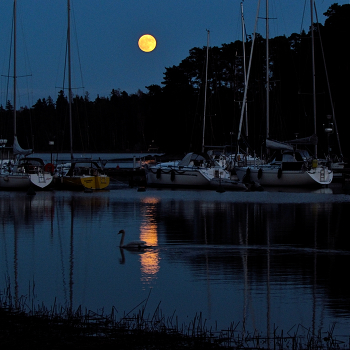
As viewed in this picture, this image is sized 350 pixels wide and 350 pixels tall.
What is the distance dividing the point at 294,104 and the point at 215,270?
65522mm

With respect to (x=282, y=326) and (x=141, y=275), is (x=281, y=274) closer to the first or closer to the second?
(x=141, y=275)

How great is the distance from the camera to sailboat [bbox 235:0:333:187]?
166 ft

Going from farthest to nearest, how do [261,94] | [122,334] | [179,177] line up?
[261,94], [179,177], [122,334]

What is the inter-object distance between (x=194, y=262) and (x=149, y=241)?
443 centimetres

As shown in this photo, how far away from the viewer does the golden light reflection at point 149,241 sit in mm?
17094

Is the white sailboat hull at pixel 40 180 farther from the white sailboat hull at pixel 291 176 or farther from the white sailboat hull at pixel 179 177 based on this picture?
the white sailboat hull at pixel 291 176

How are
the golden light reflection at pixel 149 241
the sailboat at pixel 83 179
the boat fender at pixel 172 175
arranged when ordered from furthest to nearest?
the boat fender at pixel 172 175 < the sailboat at pixel 83 179 < the golden light reflection at pixel 149 241

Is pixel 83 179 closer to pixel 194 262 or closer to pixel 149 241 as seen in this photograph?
pixel 149 241

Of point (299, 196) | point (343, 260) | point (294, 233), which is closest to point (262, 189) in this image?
point (299, 196)

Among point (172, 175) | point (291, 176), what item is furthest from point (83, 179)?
point (291, 176)

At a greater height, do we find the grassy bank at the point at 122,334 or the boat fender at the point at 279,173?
the boat fender at the point at 279,173

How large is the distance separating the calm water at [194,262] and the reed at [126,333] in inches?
19.6

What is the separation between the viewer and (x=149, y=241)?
22734 mm

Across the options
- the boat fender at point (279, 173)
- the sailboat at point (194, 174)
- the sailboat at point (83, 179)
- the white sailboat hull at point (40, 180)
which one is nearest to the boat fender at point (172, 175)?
the sailboat at point (194, 174)
